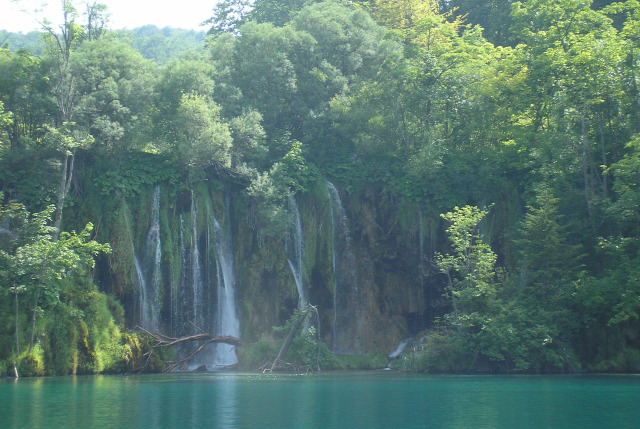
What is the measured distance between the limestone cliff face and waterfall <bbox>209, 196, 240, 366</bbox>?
2.9 inches

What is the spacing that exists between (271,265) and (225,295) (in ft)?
8.53

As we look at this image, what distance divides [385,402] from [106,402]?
6.41 metres

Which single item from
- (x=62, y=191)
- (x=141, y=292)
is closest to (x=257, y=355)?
(x=141, y=292)

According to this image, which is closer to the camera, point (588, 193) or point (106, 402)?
point (106, 402)

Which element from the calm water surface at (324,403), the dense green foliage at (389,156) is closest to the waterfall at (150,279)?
the dense green foliage at (389,156)

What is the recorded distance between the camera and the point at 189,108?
33.0m

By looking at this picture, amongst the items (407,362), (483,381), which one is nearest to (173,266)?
(407,362)

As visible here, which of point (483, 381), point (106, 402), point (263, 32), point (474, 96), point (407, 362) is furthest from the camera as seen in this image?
point (263, 32)

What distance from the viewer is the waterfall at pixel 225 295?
32.0 m

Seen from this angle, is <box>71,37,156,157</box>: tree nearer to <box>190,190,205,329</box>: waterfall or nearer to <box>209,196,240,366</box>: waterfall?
<box>190,190,205,329</box>: waterfall

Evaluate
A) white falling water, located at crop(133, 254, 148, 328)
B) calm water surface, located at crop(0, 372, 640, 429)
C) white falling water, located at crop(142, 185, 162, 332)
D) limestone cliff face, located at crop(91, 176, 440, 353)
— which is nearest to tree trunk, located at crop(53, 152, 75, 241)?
limestone cliff face, located at crop(91, 176, 440, 353)

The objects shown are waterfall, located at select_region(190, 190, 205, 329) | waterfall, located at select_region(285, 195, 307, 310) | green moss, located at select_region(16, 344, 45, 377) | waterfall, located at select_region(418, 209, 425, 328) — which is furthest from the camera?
waterfall, located at select_region(418, 209, 425, 328)

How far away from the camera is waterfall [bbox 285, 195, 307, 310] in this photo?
3375 cm

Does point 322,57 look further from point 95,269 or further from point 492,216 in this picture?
point 95,269
